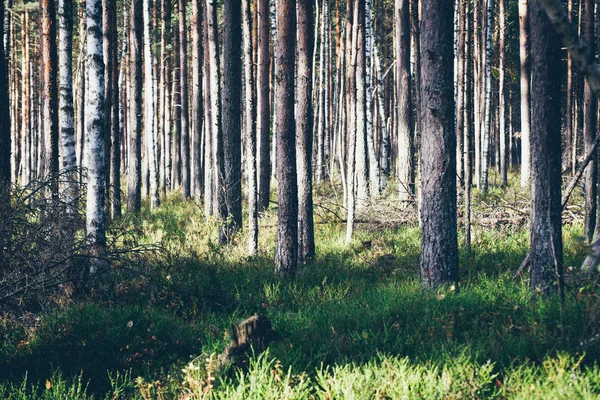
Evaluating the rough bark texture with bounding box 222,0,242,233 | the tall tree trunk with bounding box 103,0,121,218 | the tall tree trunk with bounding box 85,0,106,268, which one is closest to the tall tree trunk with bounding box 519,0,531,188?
the rough bark texture with bounding box 222,0,242,233

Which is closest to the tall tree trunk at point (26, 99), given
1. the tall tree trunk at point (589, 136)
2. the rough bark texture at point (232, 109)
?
the rough bark texture at point (232, 109)

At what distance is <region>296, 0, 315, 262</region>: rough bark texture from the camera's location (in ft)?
32.5

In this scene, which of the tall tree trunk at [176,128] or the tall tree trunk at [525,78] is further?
the tall tree trunk at [176,128]

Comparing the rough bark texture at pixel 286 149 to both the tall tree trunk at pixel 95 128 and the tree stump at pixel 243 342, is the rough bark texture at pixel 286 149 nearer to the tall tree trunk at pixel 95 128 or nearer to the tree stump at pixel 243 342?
the tall tree trunk at pixel 95 128

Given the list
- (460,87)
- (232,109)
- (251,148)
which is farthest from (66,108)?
(460,87)

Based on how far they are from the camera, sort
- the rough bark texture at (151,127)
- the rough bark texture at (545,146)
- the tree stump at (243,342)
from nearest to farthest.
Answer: the tree stump at (243,342)
the rough bark texture at (545,146)
the rough bark texture at (151,127)

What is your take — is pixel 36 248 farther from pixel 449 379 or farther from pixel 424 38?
pixel 424 38

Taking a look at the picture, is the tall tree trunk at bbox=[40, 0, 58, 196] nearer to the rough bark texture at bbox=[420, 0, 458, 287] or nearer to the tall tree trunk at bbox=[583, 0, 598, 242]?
the rough bark texture at bbox=[420, 0, 458, 287]

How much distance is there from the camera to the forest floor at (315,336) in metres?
4.46

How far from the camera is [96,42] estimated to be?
324 inches

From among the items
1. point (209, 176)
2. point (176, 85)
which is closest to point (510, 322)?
point (209, 176)

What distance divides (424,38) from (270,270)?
4292mm

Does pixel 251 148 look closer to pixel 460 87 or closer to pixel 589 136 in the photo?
pixel 460 87

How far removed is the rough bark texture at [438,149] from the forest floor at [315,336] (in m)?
0.44
